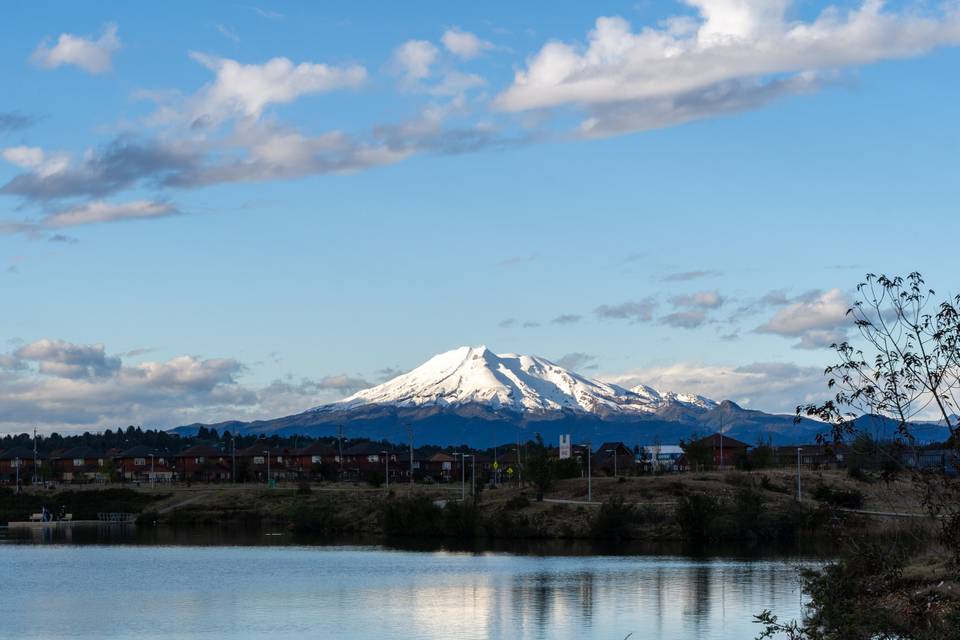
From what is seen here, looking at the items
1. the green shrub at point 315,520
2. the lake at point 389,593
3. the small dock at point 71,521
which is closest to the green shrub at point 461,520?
the green shrub at point 315,520

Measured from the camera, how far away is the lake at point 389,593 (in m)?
58.7

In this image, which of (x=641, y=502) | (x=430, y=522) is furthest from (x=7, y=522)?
(x=641, y=502)

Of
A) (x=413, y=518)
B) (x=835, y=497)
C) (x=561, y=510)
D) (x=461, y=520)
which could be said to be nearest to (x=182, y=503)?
(x=413, y=518)

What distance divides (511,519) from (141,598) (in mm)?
59736

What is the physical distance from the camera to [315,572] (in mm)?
86500

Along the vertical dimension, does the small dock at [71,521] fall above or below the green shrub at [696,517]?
below

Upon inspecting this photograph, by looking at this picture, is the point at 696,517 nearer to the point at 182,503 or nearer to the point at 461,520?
the point at 461,520

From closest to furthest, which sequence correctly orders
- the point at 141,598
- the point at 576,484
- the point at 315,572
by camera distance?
the point at 141,598 → the point at 315,572 → the point at 576,484

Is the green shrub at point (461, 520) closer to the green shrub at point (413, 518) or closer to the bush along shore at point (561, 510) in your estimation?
the bush along shore at point (561, 510)

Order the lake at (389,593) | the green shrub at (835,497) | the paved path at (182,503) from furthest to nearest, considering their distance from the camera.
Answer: the paved path at (182,503) < the lake at (389,593) < the green shrub at (835,497)

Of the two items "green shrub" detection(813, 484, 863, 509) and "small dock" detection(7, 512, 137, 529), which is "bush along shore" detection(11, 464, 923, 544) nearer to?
"small dock" detection(7, 512, 137, 529)

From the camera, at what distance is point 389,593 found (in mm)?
73312

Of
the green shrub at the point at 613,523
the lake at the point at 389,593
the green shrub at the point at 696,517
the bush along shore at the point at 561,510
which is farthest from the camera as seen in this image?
the green shrub at the point at 613,523

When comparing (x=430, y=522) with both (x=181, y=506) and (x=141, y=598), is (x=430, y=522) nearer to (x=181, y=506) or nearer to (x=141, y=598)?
(x=181, y=506)
